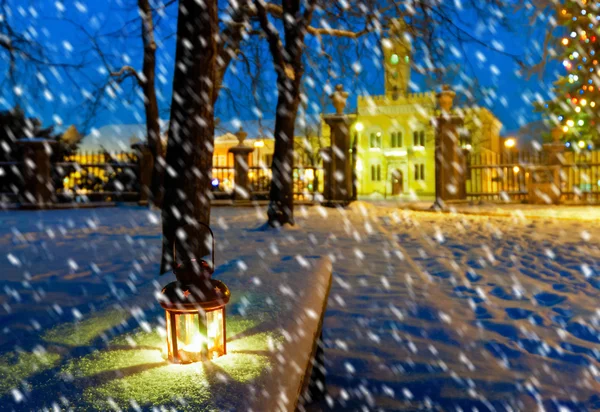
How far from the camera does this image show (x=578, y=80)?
18.0m

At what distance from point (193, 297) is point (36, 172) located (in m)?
16.1

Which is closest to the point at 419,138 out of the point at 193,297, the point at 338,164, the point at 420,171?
the point at 420,171

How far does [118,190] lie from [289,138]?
13374 millimetres

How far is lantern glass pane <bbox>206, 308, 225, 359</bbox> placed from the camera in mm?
2288

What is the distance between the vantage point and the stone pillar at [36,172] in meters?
15.9

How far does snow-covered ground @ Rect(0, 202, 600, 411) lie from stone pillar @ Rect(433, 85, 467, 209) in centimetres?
628

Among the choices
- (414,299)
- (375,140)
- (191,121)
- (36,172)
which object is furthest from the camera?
(375,140)

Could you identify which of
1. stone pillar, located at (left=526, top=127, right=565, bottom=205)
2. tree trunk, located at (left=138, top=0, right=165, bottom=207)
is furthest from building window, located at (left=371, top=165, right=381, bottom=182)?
tree trunk, located at (left=138, top=0, right=165, bottom=207)

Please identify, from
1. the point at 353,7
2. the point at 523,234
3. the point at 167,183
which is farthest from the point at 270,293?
the point at 353,7

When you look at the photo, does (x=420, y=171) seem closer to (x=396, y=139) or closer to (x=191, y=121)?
(x=396, y=139)

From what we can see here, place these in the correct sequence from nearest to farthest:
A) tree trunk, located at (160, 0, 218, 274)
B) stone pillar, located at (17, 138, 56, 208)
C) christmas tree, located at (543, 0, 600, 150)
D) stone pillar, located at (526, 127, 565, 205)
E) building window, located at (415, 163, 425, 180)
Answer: tree trunk, located at (160, 0, 218, 274) → stone pillar, located at (17, 138, 56, 208) → christmas tree, located at (543, 0, 600, 150) → stone pillar, located at (526, 127, 565, 205) → building window, located at (415, 163, 425, 180)

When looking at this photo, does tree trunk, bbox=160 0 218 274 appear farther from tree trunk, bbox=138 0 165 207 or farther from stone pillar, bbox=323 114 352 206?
tree trunk, bbox=138 0 165 207

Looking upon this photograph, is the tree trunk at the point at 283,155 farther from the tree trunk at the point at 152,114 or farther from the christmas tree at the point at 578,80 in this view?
the christmas tree at the point at 578,80

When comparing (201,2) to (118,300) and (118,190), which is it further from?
(118,190)
